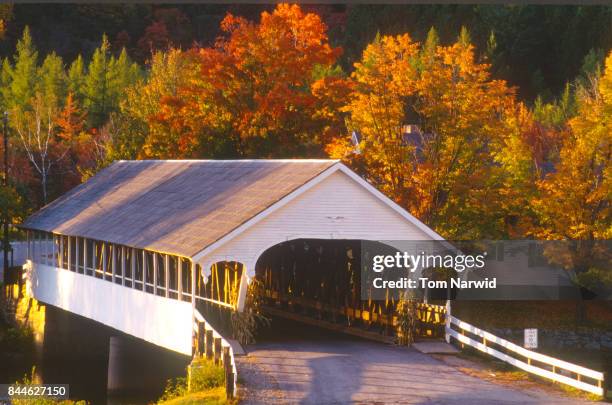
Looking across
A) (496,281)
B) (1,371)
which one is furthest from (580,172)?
(1,371)

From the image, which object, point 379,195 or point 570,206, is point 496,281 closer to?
point 570,206

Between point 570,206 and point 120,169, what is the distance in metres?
16.6

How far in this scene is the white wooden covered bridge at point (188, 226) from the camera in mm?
32062

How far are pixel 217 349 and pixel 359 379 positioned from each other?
3510mm

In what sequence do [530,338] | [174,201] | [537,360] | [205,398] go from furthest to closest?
[174,201], [530,338], [537,360], [205,398]

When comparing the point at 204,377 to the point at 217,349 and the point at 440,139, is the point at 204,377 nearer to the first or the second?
the point at 217,349

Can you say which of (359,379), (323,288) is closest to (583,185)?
(323,288)

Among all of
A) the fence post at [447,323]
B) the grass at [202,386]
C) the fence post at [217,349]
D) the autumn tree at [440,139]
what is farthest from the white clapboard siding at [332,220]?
the autumn tree at [440,139]

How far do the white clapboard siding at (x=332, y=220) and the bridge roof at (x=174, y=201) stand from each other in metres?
0.46

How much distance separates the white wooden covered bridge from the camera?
3206cm

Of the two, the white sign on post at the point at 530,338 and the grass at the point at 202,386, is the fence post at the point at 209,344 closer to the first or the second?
the grass at the point at 202,386

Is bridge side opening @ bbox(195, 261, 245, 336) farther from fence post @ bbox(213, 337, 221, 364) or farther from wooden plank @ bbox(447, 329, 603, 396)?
wooden plank @ bbox(447, 329, 603, 396)

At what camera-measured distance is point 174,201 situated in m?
37.7

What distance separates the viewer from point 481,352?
31.8m
